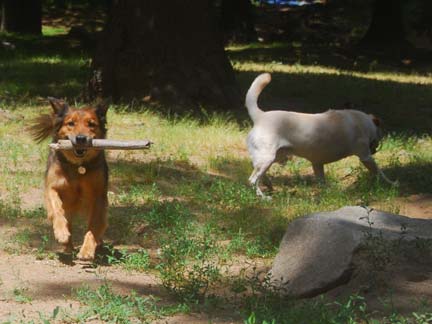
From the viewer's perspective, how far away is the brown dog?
679 centimetres

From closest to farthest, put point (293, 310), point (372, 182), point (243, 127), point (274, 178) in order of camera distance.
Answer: point (293, 310) → point (372, 182) → point (274, 178) → point (243, 127)

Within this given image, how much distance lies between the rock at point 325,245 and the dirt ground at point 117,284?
0.10 meters

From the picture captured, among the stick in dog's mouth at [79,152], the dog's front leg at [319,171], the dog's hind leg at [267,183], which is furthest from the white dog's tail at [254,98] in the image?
the stick in dog's mouth at [79,152]

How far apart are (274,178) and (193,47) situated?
3997mm

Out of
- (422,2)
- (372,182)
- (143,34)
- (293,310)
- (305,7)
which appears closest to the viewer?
(293,310)

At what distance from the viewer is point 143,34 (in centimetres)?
1355

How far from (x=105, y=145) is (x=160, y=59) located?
705cm

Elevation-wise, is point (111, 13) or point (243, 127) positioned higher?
point (111, 13)

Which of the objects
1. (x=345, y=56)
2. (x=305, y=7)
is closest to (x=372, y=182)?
(x=345, y=56)

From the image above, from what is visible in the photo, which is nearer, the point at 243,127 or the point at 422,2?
the point at 243,127

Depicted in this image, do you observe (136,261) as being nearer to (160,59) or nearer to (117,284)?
(117,284)

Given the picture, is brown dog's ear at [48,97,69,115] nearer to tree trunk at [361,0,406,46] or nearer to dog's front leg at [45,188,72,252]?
dog's front leg at [45,188,72,252]

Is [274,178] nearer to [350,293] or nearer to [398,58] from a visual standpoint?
[350,293]

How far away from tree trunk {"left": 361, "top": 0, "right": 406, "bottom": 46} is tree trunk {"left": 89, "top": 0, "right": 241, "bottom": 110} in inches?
455
